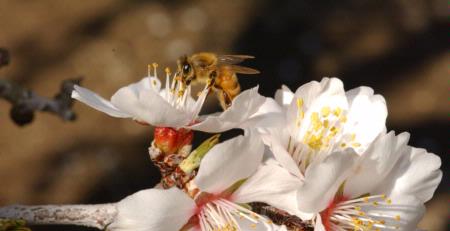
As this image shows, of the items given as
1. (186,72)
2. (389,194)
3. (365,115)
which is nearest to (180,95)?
(186,72)

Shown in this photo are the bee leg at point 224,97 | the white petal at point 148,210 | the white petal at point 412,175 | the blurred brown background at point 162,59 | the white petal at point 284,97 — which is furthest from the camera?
the blurred brown background at point 162,59

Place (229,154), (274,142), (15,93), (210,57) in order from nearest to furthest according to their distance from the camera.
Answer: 1. (229,154)
2. (274,142)
3. (210,57)
4. (15,93)

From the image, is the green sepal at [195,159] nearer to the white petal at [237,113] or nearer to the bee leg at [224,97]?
the white petal at [237,113]

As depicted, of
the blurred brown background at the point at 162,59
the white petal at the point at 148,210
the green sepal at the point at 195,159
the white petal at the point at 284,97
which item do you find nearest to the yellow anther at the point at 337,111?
the white petal at the point at 284,97

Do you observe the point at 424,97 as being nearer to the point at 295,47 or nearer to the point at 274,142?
the point at 295,47

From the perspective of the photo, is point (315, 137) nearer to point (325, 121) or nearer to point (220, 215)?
point (325, 121)

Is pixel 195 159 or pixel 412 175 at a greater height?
pixel 195 159

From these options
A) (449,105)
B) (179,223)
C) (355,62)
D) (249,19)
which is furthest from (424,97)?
(179,223)
